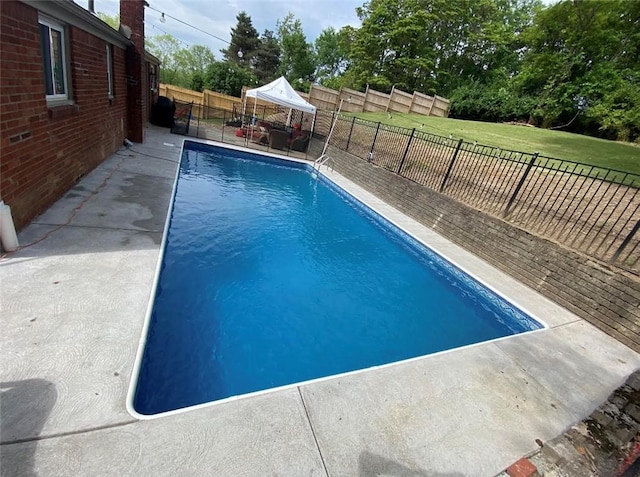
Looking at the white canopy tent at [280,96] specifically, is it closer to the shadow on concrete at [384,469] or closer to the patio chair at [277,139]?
the patio chair at [277,139]

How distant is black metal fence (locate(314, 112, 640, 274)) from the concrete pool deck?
207 centimetres

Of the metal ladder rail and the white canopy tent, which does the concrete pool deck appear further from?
the metal ladder rail

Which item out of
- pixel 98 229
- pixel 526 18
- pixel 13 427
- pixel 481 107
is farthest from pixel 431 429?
pixel 526 18

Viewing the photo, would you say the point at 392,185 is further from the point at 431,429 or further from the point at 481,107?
the point at 481,107

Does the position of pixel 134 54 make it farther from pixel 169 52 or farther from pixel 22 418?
pixel 169 52

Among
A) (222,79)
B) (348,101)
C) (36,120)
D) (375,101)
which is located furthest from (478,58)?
(36,120)

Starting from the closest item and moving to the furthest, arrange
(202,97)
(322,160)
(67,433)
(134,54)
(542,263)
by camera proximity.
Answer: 1. (67,433)
2. (542,263)
3. (134,54)
4. (322,160)
5. (202,97)

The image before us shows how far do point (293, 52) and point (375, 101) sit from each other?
3145 centimetres

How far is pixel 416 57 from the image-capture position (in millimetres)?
28438

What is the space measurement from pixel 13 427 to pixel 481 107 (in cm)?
2601

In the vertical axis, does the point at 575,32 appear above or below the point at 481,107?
above

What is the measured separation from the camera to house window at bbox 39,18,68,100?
13.3 ft

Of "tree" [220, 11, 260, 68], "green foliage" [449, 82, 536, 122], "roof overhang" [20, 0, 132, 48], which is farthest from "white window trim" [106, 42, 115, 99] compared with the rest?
"tree" [220, 11, 260, 68]

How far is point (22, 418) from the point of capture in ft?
5.80
